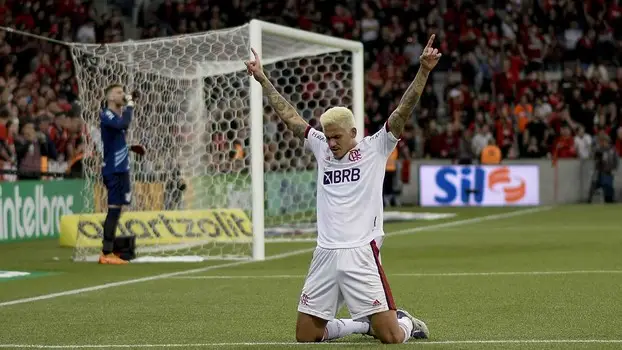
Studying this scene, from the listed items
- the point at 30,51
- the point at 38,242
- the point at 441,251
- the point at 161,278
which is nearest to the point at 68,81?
the point at 30,51

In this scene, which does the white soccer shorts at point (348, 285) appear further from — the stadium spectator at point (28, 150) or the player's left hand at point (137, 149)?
the stadium spectator at point (28, 150)

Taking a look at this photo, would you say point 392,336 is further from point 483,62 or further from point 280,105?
point 483,62

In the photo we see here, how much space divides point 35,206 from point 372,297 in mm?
12597

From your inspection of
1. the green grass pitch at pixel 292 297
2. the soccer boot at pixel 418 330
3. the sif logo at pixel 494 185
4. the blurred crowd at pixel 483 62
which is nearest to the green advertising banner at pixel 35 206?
the green grass pitch at pixel 292 297

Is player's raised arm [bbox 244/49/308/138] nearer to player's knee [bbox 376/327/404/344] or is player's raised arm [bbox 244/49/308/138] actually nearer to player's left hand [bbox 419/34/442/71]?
player's left hand [bbox 419/34/442/71]

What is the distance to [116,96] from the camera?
1473 centimetres

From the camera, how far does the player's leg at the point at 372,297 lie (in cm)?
800

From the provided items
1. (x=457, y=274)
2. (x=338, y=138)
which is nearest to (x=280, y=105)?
(x=338, y=138)

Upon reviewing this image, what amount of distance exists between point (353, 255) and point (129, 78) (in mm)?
9497

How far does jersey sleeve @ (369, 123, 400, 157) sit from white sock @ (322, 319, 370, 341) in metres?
1.07

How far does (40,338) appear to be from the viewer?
8734 millimetres

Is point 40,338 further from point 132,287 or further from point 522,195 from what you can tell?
point 522,195

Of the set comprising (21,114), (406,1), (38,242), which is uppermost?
(406,1)

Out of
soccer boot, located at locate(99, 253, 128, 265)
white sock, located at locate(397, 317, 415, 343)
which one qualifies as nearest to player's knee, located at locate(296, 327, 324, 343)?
white sock, located at locate(397, 317, 415, 343)
